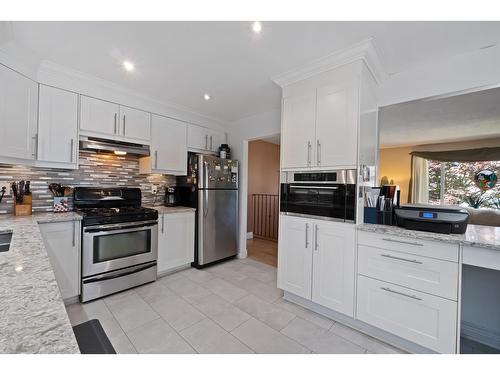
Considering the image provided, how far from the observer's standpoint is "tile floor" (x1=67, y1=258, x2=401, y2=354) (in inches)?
67.0

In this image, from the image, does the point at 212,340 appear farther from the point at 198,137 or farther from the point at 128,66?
the point at 198,137

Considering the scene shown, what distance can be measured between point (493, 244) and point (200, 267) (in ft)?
9.97

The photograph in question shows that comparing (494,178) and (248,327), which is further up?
(494,178)

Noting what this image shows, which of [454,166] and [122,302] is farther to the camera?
[122,302]

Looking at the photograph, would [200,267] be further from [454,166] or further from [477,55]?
[477,55]

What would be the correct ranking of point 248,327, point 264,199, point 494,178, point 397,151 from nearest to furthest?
point 494,178, point 248,327, point 397,151, point 264,199

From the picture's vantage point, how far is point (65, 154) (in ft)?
7.70

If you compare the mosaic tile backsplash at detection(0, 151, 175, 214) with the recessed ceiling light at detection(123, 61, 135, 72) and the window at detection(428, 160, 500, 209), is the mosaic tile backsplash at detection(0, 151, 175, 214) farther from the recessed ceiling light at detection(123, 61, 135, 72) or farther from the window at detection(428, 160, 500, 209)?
the window at detection(428, 160, 500, 209)

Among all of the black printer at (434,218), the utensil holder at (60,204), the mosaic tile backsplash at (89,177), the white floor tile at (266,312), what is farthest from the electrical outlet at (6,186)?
the black printer at (434,218)

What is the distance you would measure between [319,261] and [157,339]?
60.3 inches

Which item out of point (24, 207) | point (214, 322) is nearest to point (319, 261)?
point (214, 322)

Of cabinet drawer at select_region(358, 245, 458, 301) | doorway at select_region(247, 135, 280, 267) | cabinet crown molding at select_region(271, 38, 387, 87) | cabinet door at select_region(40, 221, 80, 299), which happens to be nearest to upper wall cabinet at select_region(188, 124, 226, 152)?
doorway at select_region(247, 135, 280, 267)

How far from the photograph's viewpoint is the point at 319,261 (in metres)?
2.09

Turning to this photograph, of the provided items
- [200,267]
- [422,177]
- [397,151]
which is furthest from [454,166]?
[200,267]
